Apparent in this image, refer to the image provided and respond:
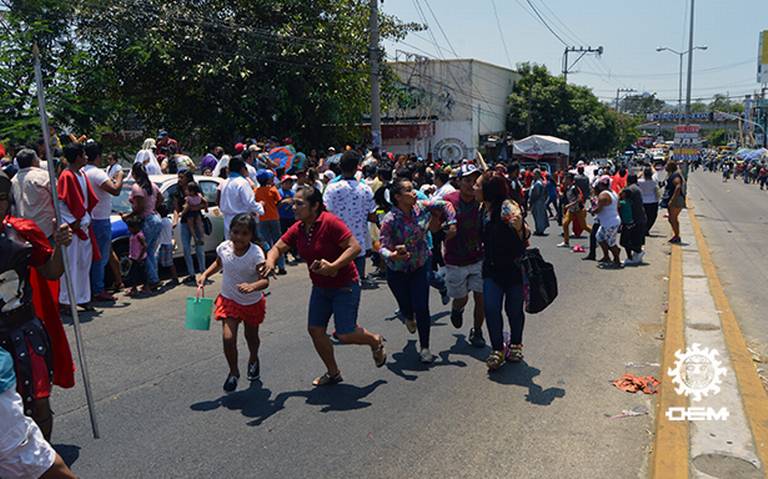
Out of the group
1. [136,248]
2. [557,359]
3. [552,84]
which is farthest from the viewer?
[552,84]

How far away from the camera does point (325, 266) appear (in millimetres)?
5004

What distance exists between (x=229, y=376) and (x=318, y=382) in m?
0.72

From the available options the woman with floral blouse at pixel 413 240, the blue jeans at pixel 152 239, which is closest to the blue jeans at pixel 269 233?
the blue jeans at pixel 152 239

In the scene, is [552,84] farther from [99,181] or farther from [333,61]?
[99,181]

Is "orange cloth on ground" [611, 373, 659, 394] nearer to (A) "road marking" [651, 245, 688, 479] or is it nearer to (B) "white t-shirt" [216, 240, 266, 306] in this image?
(A) "road marking" [651, 245, 688, 479]

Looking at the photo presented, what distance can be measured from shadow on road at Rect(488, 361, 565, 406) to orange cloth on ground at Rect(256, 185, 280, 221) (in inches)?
228

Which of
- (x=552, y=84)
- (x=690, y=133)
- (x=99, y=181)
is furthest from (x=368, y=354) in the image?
(x=552, y=84)

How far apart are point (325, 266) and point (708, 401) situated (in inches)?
127

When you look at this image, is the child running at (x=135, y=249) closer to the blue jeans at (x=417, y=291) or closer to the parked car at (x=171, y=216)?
the parked car at (x=171, y=216)

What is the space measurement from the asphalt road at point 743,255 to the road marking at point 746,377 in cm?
18

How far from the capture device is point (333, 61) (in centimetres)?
2211

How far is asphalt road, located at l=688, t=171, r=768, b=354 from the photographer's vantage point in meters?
8.49

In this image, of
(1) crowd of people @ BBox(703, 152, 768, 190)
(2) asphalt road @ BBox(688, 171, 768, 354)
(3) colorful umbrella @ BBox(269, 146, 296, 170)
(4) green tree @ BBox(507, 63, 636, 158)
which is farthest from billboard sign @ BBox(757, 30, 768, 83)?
(3) colorful umbrella @ BBox(269, 146, 296, 170)

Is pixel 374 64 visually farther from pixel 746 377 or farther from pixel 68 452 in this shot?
pixel 68 452
